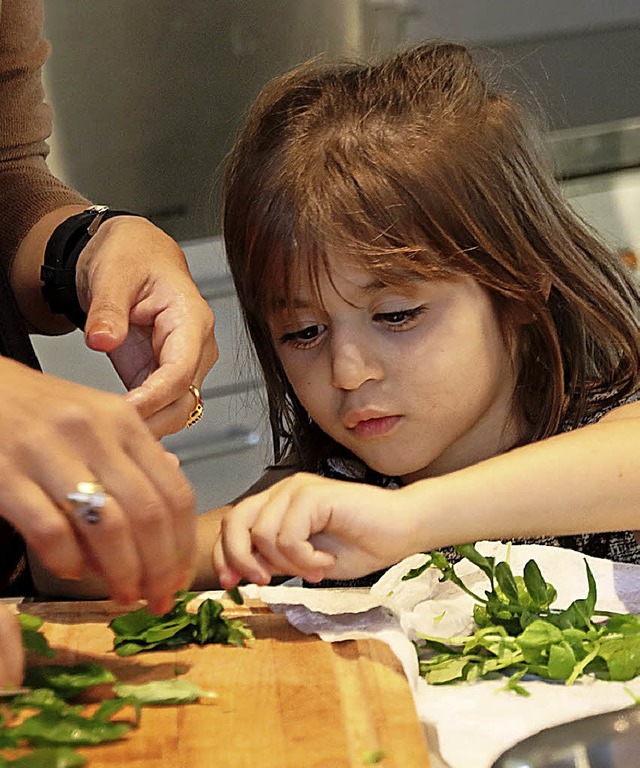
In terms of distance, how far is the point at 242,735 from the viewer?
32.9 inches

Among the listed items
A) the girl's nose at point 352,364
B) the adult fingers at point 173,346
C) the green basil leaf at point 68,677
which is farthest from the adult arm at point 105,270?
the green basil leaf at point 68,677

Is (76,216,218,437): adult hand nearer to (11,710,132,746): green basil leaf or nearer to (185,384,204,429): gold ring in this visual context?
(185,384,204,429): gold ring

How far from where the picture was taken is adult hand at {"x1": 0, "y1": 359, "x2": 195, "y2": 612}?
0.73m

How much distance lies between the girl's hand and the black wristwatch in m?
0.42

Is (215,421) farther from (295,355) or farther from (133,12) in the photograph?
(295,355)

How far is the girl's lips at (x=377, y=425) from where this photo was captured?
1345 mm

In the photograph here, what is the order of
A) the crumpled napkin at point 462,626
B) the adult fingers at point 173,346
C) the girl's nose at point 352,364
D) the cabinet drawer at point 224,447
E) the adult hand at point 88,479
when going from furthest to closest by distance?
the cabinet drawer at point 224,447, the girl's nose at point 352,364, the adult fingers at point 173,346, the crumpled napkin at point 462,626, the adult hand at point 88,479

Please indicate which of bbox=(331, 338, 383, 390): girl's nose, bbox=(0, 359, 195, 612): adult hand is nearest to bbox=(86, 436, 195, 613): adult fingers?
bbox=(0, 359, 195, 612): adult hand

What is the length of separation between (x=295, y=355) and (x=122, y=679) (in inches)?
20.5

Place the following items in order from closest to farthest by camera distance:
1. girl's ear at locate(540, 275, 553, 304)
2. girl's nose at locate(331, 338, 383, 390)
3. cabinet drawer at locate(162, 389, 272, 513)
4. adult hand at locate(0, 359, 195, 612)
→ adult hand at locate(0, 359, 195, 612) → girl's nose at locate(331, 338, 383, 390) → girl's ear at locate(540, 275, 553, 304) → cabinet drawer at locate(162, 389, 272, 513)

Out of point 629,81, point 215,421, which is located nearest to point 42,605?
point 215,421

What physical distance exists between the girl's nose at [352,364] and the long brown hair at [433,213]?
0.29ft

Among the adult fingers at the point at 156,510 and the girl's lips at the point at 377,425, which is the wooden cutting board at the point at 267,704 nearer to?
the adult fingers at the point at 156,510

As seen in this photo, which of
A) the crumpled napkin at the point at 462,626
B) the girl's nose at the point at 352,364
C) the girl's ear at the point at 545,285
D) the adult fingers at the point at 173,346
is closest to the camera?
the crumpled napkin at the point at 462,626
